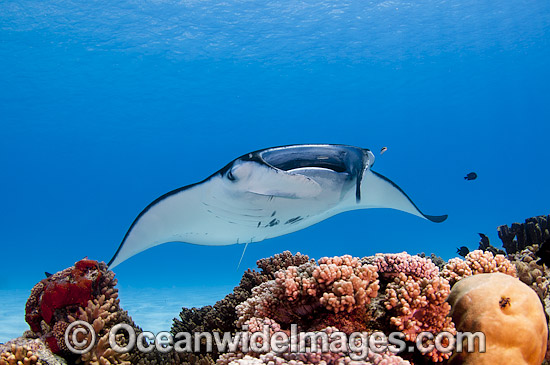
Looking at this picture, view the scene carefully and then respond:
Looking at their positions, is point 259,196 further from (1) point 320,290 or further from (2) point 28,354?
(2) point 28,354

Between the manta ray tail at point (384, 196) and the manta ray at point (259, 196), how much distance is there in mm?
29

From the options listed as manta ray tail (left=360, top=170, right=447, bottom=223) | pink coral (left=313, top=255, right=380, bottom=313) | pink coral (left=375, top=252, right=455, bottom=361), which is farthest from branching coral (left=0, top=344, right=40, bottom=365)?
manta ray tail (left=360, top=170, right=447, bottom=223)

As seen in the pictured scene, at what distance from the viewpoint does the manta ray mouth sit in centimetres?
356

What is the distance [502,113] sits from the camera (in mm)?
68312

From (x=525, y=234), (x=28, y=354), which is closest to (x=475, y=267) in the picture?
(x=525, y=234)

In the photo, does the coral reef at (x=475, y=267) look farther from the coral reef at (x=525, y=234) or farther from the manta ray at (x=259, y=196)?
the coral reef at (x=525, y=234)

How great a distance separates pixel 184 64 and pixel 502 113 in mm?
66939

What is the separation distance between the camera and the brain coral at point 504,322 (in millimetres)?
2314

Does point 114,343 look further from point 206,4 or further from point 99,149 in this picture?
point 99,149

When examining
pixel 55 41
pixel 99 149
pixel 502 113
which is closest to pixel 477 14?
pixel 55 41

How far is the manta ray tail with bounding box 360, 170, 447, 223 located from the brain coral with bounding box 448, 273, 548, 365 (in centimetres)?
242

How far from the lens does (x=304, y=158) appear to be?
361 centimetres

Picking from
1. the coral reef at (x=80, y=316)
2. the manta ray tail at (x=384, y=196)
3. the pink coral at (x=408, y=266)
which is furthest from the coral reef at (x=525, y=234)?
the coral reef at (x=80, y=316)

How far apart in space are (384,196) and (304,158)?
259 centimetres
